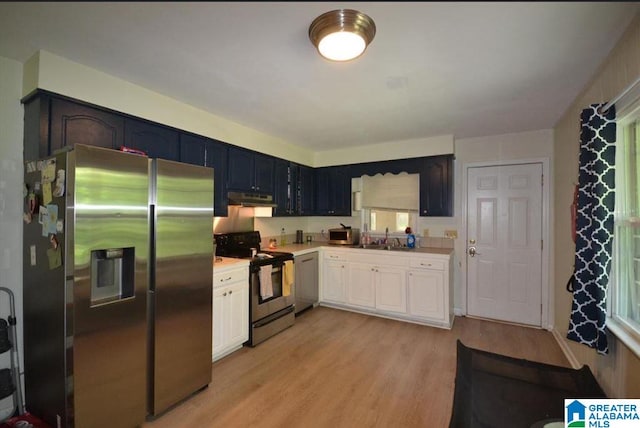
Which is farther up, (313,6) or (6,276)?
(313,6)

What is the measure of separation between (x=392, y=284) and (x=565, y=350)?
179cm

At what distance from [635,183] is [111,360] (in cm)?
326

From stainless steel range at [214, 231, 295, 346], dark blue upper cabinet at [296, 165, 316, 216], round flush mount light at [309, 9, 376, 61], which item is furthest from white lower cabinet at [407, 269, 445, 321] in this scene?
round flush mount light at [309, 9, 376, 61]

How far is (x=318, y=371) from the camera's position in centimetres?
255

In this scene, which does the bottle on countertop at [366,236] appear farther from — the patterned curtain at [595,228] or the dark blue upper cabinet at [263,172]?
the patterned curtain at [595,228]

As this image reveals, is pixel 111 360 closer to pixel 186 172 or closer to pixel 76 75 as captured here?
pixel 186 172

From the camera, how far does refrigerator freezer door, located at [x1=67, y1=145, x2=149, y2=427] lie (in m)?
1.60

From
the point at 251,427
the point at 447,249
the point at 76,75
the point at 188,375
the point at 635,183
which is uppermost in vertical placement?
the point at 76,75

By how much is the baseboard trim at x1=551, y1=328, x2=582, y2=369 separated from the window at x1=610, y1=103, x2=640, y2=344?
1.03 meters

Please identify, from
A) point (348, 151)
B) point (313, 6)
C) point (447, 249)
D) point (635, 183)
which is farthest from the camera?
point (348, 151)

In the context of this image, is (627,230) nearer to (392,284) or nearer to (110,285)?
(392,284)

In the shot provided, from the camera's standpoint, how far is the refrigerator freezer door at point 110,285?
1.60m

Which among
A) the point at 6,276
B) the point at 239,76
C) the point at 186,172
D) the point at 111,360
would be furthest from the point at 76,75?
the point at 111,360

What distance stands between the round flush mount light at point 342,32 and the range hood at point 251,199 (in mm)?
1917
